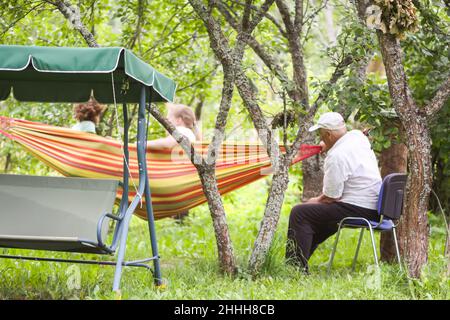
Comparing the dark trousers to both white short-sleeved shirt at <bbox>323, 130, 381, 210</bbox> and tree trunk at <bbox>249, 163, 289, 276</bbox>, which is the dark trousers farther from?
tree trunk at <bbox>249, 163, 289, 276</bbox>

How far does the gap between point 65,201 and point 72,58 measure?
1065 mm

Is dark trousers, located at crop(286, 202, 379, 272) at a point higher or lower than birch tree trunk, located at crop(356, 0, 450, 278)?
lower

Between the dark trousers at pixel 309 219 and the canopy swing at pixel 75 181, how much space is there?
1.04m

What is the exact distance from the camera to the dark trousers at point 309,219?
4770 mm

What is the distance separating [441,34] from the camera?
4.57m

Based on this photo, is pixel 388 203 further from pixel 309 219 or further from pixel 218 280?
pixel 218 280

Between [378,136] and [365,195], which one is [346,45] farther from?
[365,195]

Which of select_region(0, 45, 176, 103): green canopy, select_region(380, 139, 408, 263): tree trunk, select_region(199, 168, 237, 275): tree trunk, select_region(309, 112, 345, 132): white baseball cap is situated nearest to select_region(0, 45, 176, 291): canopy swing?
select_region(0, 45, 176, 103): green canopy

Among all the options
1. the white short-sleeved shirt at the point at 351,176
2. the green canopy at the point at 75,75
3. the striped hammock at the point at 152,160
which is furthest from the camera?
the striped hammock at the point at 152,160

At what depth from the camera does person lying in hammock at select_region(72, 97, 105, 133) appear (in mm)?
5762

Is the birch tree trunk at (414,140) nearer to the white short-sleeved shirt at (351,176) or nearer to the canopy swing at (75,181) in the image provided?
the white short-sleeved shirt at (351,176)

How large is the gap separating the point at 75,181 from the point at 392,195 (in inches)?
81.0

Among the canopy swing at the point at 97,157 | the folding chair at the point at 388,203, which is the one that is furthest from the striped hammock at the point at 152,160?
the folding chair at the point at 388,203
